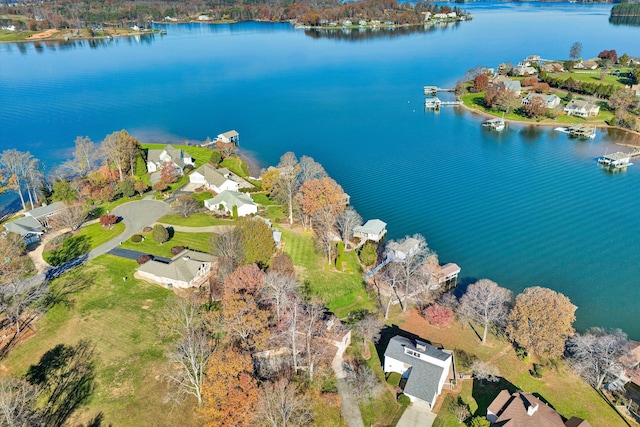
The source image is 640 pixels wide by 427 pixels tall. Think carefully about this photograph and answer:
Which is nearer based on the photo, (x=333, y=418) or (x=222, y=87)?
(x=333, y=418)

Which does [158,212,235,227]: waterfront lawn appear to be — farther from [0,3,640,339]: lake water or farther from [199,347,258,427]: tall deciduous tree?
[199,347,258,427]: tall deciduous tree

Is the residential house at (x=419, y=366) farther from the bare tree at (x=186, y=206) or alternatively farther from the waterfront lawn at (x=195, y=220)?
the bare tree at (x=186, y=206)

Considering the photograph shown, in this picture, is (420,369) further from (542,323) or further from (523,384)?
(542,323)

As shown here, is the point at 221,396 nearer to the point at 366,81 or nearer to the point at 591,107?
the point at 591,107

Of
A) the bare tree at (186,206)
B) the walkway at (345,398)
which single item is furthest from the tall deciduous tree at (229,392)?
the bare tree at (186,206)

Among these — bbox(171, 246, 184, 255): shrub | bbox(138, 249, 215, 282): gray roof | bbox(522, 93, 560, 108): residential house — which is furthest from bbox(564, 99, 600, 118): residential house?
bbox(171, 246, 184, 255): shrub

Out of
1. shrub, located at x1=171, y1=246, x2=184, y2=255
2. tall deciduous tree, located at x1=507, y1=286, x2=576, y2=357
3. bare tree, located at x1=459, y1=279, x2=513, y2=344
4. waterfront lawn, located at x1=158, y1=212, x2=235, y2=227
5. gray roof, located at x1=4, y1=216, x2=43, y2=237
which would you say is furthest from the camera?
waterfront lawn, located at x1=158, y1=212, x2=235, y2=227

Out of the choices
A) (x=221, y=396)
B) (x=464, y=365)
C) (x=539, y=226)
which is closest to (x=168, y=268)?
(x=221, y=396)
